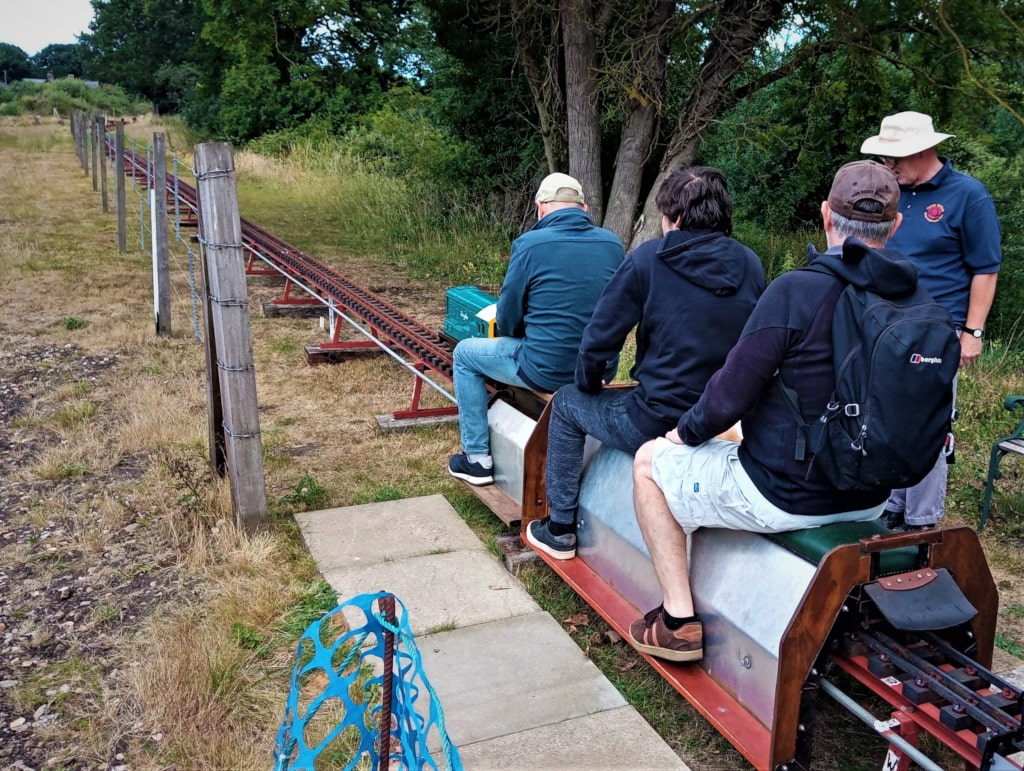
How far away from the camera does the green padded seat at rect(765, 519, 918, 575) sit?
8.67 ft

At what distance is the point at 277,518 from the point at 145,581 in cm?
80

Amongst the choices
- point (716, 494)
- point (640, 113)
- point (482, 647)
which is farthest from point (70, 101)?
point (716, 494)

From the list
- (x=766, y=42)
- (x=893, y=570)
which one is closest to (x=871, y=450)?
(x=893, y=570)

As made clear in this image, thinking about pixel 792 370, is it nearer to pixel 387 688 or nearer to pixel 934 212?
pixel 387 688

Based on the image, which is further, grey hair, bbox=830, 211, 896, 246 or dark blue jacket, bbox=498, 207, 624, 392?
dark blue jacket, bbox=498, 207, 624, 392

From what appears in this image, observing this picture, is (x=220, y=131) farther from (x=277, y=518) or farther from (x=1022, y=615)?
(x=1022, y=615)

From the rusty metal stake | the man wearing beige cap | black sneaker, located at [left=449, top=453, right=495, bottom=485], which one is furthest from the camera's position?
black sneaker, located at [left=449, top=453, right=495, bottom=485]

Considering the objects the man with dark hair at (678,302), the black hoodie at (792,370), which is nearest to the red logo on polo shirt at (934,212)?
the man with dark hair at (678,302)

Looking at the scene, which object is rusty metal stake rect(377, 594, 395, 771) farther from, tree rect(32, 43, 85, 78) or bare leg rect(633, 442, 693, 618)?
tree rect(32, 43, 85, 78)

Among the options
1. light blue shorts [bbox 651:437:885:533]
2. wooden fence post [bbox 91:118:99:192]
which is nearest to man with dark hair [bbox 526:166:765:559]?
light blue shorts [bbox 651:437:885:533]

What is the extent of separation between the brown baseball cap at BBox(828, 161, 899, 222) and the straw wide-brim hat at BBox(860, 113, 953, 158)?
1.24m

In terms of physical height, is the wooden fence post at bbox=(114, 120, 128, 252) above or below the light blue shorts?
above

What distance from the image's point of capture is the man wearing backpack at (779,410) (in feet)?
8.49

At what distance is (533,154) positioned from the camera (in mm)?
14031
